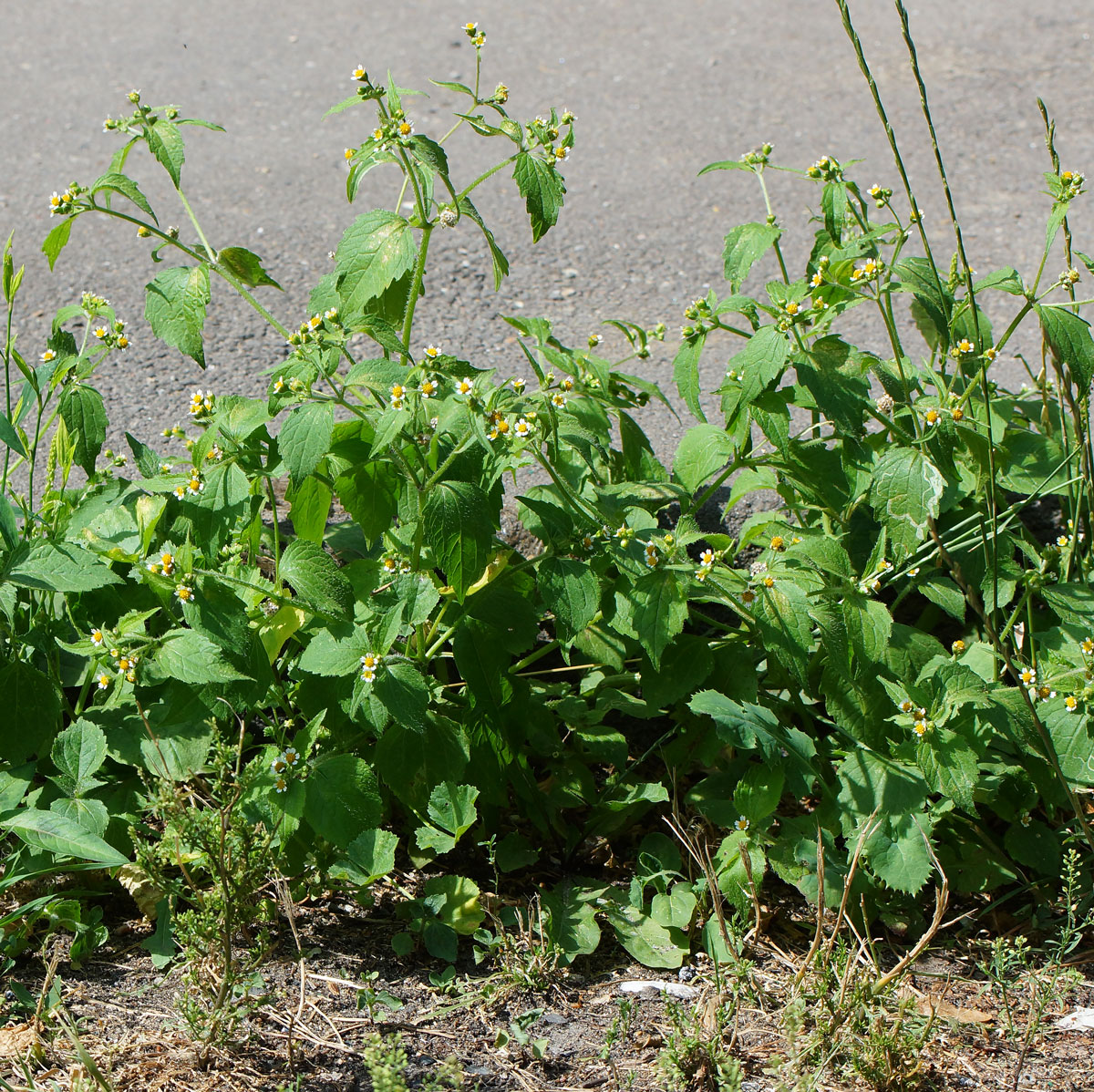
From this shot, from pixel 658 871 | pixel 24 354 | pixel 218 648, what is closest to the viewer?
pixel 218 648

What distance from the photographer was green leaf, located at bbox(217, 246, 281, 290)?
2.50 metres

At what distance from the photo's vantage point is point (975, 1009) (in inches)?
90.9

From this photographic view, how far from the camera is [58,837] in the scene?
7.04 feet

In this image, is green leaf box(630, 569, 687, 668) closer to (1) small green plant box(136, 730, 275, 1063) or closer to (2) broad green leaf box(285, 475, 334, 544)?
(2) broad green leaf box(285, 475, 334, 544)

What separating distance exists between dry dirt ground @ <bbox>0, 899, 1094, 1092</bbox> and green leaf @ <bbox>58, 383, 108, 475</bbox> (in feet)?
3.25

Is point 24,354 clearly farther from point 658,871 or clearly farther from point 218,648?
point 658,871

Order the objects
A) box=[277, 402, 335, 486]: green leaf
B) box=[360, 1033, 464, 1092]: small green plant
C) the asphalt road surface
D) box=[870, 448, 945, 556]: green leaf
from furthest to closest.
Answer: the asphalt road surface
box=[870, 448, 945, 556]: green leaf
box=[277, 402, 335, 486]: green leaf
box=[360, 1033, 464, 1092]: small green plant

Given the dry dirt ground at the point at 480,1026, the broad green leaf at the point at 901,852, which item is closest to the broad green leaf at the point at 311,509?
the dry dirt ground at the point at 480,1026

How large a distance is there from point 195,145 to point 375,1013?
4.53 metres

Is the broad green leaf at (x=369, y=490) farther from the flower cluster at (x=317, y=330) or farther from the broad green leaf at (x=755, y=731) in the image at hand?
the broad green leaf at (x=755, y=731)

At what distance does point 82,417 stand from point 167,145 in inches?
23.2

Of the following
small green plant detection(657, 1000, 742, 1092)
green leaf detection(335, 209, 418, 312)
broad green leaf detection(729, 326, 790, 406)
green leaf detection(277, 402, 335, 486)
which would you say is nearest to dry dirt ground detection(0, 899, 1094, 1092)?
small green plant detection(657, 1000, 742, 1092)

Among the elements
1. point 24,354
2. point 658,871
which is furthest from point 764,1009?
point 24,354

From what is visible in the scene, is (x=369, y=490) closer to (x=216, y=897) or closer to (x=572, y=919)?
(x=216, y=897)
